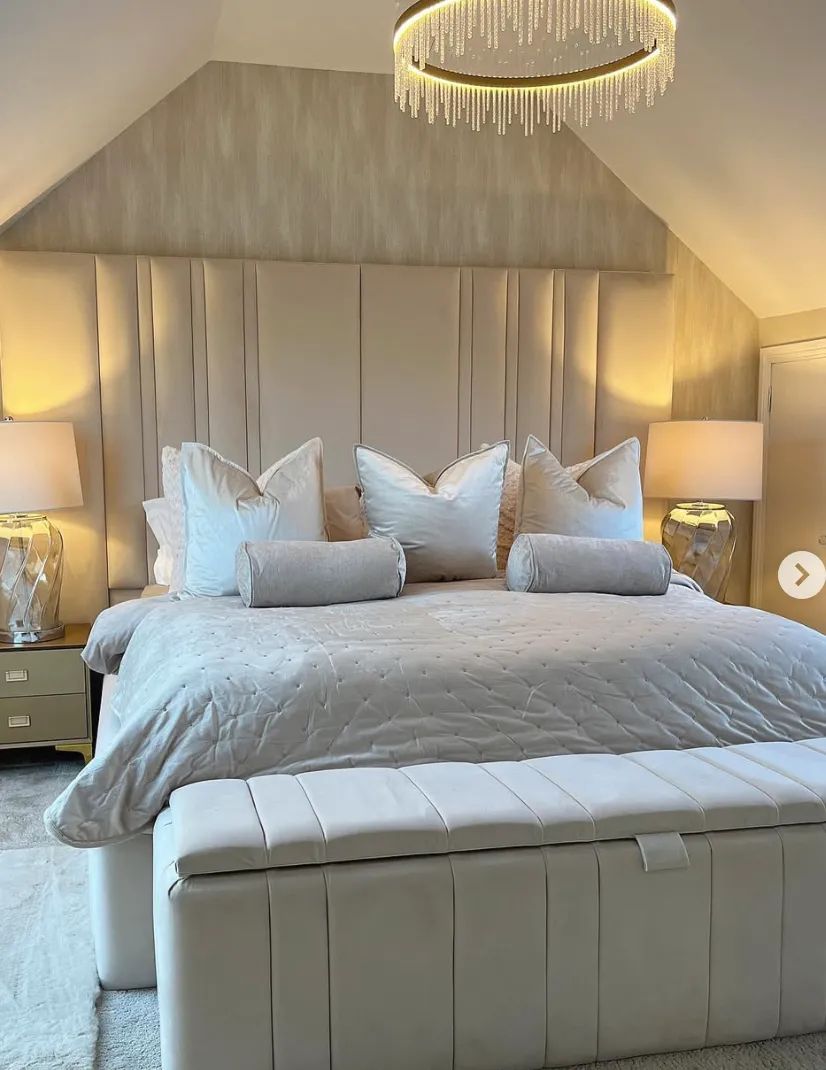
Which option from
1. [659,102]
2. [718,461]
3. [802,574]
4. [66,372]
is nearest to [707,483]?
[718,461]

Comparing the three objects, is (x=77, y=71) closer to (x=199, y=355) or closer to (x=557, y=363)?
(x=199, y=355)

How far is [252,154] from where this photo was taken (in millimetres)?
4020

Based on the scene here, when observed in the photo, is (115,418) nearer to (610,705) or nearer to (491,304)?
(491,304)

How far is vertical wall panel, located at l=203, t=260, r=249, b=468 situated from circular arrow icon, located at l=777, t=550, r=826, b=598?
2.36m

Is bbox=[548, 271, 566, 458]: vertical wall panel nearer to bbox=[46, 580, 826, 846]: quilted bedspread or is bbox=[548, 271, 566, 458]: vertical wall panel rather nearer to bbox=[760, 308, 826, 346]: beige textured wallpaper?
bbox=[760, 308, 826, 346]: beige textured wallpaper

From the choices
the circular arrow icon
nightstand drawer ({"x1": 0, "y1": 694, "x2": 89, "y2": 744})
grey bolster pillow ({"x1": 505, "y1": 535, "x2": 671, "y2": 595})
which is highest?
grey bolster pillow ({"x1": 505, "y1": 535, "x2": 671, "y2": 595})

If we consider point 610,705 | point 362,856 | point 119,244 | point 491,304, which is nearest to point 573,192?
point 491,304

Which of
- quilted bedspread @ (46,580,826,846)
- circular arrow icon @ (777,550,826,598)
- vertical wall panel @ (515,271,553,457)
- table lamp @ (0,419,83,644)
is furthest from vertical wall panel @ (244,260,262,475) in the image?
circular arrow icon @ (777,550,826,598)

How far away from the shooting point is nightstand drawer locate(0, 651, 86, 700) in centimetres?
349

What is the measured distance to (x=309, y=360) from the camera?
4.07 m

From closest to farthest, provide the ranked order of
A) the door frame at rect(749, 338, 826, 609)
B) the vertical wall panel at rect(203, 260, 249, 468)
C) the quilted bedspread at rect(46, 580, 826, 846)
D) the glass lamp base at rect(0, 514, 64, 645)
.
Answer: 1. the quilted bedspread at rect(46, 580, 826, 846)
2. the glass lamp base at rect(0, 514, 64, 645)
3. the vertical wall panel at rect(203, 260, 249, 468)
4. the door frame at rect(749, 338, 826, 609)

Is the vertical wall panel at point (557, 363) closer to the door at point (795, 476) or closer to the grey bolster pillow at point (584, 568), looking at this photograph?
the door at point (795, 476)

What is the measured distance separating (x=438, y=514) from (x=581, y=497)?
543 mm

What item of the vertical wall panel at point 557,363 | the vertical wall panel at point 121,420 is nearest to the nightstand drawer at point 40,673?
the vertical wall panel at point 121,420
